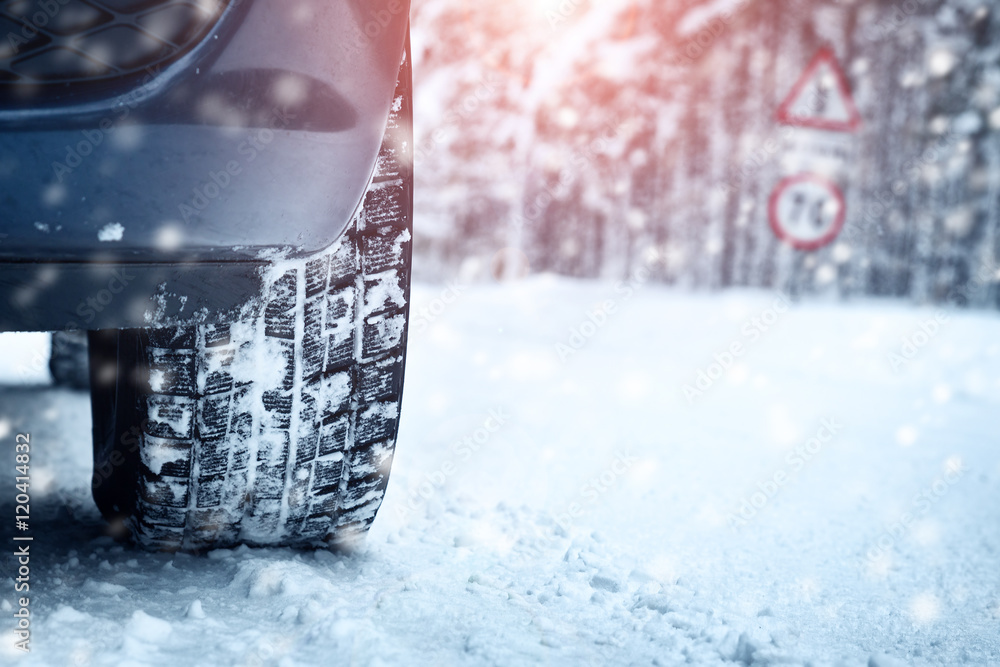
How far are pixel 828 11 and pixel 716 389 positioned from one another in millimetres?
2911

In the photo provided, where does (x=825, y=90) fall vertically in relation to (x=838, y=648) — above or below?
above

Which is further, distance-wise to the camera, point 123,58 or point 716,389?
point 716,389

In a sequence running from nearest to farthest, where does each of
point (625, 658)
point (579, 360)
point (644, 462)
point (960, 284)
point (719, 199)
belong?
point (625, 658)
point (644, 462)
point (579, 360)
point (960, 284)
point (719, 199)

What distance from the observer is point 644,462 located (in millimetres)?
1724

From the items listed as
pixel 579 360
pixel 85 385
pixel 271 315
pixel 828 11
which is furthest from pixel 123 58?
pixel 828 11

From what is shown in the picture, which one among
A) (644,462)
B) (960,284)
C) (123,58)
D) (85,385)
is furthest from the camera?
(960,284)

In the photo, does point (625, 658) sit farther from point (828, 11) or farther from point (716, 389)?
point (828, 11)
